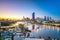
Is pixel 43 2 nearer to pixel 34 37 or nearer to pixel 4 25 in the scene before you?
pixel 34 37

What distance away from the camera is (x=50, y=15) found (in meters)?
1.81

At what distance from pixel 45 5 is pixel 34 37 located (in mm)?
481

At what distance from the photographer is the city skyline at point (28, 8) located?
5.95 feet

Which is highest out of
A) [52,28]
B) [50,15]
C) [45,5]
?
[45,5]

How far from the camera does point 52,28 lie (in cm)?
179

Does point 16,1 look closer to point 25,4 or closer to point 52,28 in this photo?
point 25,4

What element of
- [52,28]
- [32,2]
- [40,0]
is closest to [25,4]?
[32,2]

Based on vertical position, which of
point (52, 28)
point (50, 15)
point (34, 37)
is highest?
point (50, 15)

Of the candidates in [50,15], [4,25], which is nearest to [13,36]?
[4,25]

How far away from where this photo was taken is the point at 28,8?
184 cm

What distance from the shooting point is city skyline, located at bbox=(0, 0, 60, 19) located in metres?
1.81

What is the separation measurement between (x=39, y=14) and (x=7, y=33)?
1.73 ft

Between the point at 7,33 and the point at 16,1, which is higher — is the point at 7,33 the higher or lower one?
the lower one

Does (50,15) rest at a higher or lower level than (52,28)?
higher
